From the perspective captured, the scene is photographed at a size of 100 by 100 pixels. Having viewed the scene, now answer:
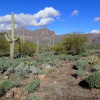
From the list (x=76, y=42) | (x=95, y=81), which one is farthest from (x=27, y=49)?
(x=95, y=81)

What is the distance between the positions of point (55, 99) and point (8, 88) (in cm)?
275

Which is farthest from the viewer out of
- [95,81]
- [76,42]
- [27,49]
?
[27,49]

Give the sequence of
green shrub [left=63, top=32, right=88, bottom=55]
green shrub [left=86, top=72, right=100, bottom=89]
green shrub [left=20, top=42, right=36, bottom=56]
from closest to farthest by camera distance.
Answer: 1. green shrub [left=86, top=72, right=100, bottom=89]
2. green shrub [left=63, top=32, right=88, bottom=55]
3. green shrub [left=20, top=42, right=36, bottom=56]

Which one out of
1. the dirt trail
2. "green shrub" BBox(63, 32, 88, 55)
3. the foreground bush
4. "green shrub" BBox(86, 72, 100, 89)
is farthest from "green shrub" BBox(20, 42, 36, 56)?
"green shrub" BBox(86, 72, 100, 89)

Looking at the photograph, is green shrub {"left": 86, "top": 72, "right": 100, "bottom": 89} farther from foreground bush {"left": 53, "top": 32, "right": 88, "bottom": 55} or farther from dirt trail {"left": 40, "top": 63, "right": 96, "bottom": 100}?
foreground bush {"left": 53, "top": 32, "right": 88, "bottom": 55}

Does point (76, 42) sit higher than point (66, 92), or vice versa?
point (76, 42)

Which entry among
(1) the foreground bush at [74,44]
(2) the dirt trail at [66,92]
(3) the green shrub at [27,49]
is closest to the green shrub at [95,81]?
(2) the dirt trail at [66,92]

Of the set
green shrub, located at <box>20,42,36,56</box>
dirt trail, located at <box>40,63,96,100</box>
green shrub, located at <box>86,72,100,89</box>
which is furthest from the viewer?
green shrub, located at <box>20,42,36,56</box>

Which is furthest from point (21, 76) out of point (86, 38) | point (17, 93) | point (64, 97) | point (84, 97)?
point (86, 38)

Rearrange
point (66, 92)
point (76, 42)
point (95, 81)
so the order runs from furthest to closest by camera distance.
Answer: point (76, 42) < point (66, 92) < point (95, 81)

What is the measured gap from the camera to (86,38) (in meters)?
18.0

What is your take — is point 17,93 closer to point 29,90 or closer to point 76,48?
point 29,90

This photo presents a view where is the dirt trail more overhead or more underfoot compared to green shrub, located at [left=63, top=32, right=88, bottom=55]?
more underfoot

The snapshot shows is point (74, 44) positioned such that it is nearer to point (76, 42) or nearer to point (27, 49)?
point (76, 42)
